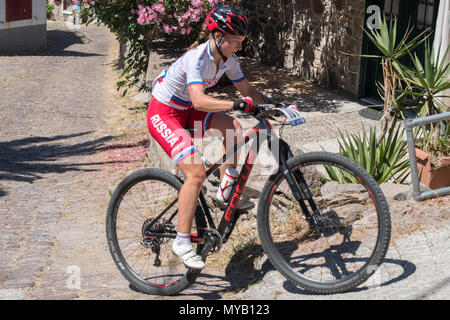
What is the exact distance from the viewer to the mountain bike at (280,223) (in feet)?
13.2

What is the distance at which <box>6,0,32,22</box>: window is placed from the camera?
83.5 feet

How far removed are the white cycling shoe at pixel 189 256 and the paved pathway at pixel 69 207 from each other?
0.38 meters

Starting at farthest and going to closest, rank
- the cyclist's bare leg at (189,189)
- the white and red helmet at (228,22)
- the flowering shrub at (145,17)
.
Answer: the flowering shrub at (145,17) < the cyclist's bare leg at (189,189) < the white and red helmet at (228,22)

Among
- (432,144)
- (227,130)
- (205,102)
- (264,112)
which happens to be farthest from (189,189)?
(432,144)

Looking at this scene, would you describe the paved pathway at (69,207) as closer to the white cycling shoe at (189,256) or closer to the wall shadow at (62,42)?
the white cycling shoe at (189,256)

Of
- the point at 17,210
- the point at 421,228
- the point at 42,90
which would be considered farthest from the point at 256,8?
the point at 421,228

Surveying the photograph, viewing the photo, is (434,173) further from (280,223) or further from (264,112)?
(264,112)

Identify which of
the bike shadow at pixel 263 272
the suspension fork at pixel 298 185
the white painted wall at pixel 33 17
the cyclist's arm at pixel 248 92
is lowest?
the bike shadow at pixel 263 272

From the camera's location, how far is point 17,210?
7.68 metres

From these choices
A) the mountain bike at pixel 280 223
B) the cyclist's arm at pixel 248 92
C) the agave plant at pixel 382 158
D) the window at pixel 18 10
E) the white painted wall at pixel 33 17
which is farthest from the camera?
the window at pixel 18 10

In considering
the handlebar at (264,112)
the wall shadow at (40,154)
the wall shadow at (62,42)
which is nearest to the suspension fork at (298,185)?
the handlebar at (264,112)

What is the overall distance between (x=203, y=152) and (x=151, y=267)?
72.6 inches

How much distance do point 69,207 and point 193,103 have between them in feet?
13.7

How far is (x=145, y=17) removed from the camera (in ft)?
36.7
